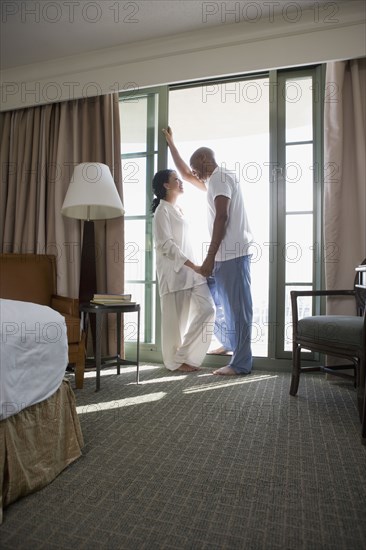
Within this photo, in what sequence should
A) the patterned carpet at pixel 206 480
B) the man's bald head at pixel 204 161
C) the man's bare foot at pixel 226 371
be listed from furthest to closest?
the man's bald head at pixel 204 161 → the man's bare foot at pixel 226 371 → the patterned carpet at pixel 206 480

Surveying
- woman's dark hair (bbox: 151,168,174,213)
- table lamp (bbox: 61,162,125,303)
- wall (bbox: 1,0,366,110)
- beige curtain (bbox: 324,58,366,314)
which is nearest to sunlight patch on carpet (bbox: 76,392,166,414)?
table lamp (bbox: 61,162,125,303)

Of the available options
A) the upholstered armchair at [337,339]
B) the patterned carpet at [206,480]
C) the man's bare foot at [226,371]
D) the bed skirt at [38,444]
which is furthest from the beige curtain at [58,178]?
the bed skirt at [38,444]

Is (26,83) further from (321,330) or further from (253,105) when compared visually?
(321,330)

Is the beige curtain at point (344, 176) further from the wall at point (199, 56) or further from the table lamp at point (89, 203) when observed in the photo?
the table lamp at point (89, 203)

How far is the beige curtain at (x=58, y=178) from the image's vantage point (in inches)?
138

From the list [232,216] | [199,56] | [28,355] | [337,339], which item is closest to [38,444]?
[28,355]

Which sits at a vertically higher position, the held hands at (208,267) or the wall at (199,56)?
the wall at (199,56)

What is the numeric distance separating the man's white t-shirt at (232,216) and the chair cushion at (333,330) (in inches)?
35.5

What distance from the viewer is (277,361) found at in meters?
3.20

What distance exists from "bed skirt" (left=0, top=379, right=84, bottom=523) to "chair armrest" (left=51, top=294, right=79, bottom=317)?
1.24 meters

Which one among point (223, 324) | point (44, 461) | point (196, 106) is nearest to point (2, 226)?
point (223, 324)

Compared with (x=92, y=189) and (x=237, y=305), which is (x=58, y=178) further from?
(x=237, y=305)

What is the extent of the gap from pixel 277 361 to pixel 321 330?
100cm

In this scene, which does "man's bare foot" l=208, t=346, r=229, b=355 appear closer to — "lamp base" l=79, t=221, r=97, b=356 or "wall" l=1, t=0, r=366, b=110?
"lamp base" l=79, t=221, r=97, b=356
